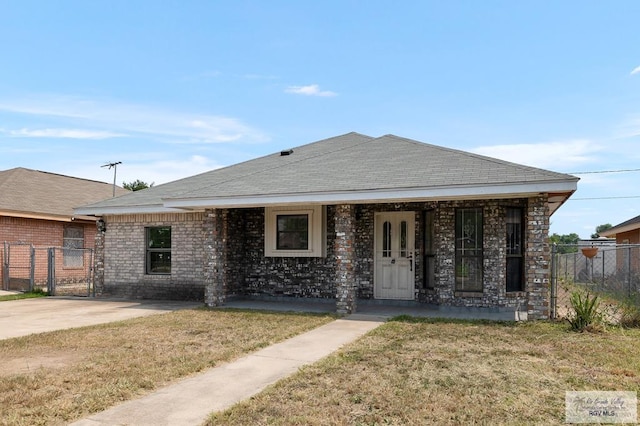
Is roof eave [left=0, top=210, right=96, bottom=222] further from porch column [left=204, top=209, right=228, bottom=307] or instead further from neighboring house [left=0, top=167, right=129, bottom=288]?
porch column [left=204, top=209, right=228, bottom=307]

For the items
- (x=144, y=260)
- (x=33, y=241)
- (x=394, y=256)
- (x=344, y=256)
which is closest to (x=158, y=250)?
(x=144, y=260)

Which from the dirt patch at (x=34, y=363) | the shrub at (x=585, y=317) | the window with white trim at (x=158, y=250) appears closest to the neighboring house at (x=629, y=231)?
the shrub at (x=585, y=317)

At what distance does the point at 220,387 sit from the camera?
18.1 ft

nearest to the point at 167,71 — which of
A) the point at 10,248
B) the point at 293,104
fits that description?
the point at 293,104

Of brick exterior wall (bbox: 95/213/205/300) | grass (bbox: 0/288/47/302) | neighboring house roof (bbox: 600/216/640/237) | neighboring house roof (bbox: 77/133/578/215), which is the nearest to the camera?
neighboring house roof (bbox: 77/133/578/215)

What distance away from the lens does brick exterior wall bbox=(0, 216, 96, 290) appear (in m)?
17.8

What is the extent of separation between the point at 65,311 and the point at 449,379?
993 centimetres

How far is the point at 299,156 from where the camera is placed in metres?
15.2

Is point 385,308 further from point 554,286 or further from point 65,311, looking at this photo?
point 65,311

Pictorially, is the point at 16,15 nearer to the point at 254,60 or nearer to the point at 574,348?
the point at 254,60

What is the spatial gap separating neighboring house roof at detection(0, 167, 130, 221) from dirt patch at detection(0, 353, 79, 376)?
42.3ft

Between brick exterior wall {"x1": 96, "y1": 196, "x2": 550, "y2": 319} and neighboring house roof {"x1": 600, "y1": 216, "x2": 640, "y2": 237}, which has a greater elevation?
neighboring house roof {"x1": 600, "y1": 216, "x2": 640, "y2": 237}

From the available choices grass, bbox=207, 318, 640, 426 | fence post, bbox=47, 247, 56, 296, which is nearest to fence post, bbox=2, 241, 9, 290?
fence post, bbox=47, 247, 56, 296

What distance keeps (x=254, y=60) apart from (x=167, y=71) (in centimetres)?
255
